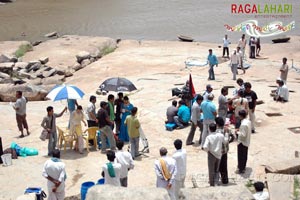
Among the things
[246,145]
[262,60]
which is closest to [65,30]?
[262,60]

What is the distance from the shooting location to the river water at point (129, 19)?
37.5 meters

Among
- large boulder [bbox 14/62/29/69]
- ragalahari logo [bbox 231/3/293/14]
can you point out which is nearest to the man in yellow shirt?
large boulder [bbox 14/62/29/69]

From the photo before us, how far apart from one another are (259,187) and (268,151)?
447 centimetres

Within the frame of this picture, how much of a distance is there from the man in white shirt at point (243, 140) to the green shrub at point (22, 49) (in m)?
20.8

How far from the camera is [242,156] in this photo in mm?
10523

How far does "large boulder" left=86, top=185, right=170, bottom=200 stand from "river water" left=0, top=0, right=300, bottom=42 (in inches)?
1083

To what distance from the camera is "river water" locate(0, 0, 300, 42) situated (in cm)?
3750

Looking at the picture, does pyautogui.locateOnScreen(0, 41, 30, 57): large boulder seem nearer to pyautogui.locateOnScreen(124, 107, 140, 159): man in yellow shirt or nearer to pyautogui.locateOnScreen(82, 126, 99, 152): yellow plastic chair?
A: pyautogui.locateOnScreen(82, 126, 99, 152): yellow plastic chair

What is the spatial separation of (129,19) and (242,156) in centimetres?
3371

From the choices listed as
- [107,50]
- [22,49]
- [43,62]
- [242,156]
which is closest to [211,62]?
[242,156]

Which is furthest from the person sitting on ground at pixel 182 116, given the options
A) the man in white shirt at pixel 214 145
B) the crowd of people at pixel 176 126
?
the man in white shirt at pixel 214 145

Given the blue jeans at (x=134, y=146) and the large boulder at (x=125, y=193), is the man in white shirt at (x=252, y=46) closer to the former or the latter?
the blue jeans at (x=134, y=146)

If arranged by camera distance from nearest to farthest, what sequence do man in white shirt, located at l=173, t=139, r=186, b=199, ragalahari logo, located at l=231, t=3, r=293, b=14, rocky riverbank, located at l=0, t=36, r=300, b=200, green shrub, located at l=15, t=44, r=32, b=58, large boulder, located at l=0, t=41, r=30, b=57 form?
man in white shirt, located at l=173, t=139, r=186, b=199
rocky riverbank, located at l=0, t=36, r=300, b=200
green shrub, located at l=15, t=44, r=32, b=58
large boulder, located at l=0, t=41, r=30, b=57
ragalahari logo, located at l=231, t=3, r=293, b=14

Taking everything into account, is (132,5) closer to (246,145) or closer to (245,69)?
(245,69)
